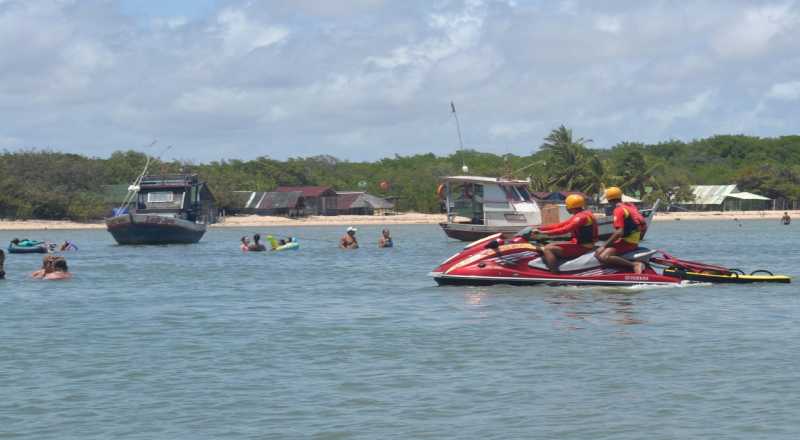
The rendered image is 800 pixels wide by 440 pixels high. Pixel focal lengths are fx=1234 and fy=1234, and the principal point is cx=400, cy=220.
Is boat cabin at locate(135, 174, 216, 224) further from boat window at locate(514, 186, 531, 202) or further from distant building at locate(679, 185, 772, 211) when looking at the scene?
distant building at locate(679, 185, 772, 211)

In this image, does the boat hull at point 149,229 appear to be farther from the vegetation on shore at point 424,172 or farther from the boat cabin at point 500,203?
the vegetation on shore at point 424,172

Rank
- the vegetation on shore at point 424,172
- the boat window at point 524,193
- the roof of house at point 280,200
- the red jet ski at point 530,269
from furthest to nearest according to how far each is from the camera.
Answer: the roof of house at point 280,200
the vegetation on shore at point 424,172
the boat window at point 524,193
the red jet ski at point 530,269

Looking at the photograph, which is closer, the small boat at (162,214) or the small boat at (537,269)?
the small boat at (537,269)

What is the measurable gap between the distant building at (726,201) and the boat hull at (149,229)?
85.9 m

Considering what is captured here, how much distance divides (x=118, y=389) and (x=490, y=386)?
4.13 metres

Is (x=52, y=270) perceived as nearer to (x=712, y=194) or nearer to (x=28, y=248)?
(x=28, y=248)

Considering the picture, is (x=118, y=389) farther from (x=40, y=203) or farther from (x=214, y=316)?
(x=40, y=203)

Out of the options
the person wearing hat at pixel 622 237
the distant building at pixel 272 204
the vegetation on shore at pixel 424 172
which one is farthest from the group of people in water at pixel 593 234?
the distant building at pixel 272 204

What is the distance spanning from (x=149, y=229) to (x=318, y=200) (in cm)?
6653

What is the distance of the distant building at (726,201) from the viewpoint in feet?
433

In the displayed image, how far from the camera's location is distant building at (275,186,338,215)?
4729 inches

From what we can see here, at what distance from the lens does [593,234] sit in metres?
22.9

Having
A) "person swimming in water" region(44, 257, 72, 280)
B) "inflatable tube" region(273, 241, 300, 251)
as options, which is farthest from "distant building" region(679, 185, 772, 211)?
"person swimming in water" region(44, 257, 72, 280)

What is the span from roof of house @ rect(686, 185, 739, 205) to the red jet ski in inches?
4420
